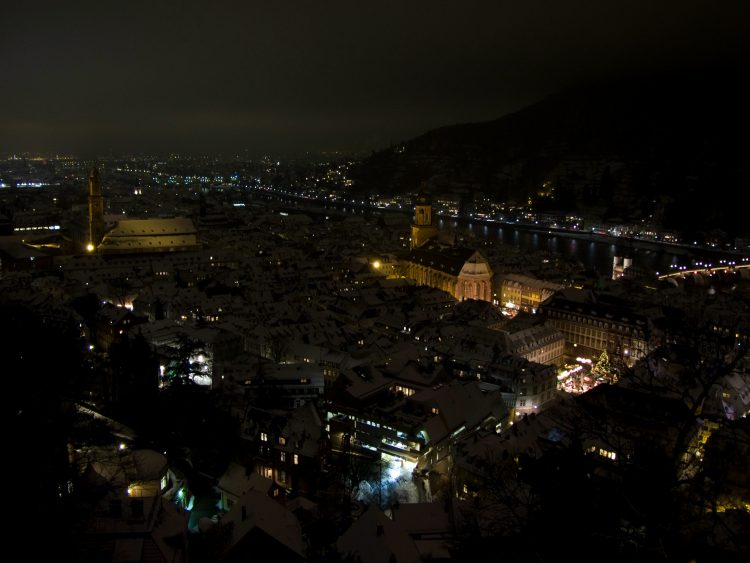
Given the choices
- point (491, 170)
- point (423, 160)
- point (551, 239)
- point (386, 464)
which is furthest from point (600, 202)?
point (386, 464)

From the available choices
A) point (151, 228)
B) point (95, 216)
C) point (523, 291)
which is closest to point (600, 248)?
point (523, 291)

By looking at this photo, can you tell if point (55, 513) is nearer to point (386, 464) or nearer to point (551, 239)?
point (386, 464)

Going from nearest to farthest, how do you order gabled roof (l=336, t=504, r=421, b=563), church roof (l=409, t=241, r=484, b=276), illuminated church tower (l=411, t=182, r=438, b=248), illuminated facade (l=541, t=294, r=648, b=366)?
gabled roof (l=336, t=504, r=421, b=563), illuminated facade (l=541, t=294, r=648, b=366), church roof (l=409, t=241, r=484, b=276), illuminated church tower (l=411, t=182, r=438, b=248)

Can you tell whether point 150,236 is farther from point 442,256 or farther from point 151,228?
point 442,256

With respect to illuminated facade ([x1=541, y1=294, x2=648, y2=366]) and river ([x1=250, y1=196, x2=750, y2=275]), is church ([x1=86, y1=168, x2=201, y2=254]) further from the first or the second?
river ([x1=250, y1=196, x2=750, y2=275])

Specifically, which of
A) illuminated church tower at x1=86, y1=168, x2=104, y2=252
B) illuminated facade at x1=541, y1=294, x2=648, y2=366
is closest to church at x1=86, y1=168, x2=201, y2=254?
illuminated church tower at x1=86, y1=168, x2=104, y2=252

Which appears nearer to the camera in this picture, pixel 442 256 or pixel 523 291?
pixel 523 291

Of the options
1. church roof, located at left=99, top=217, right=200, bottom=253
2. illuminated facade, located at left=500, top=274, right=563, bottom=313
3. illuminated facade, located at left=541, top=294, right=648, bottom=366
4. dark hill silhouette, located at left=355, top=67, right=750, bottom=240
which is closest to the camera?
illuminated facade, located at left=541, top=294, right=648, bottom=366
